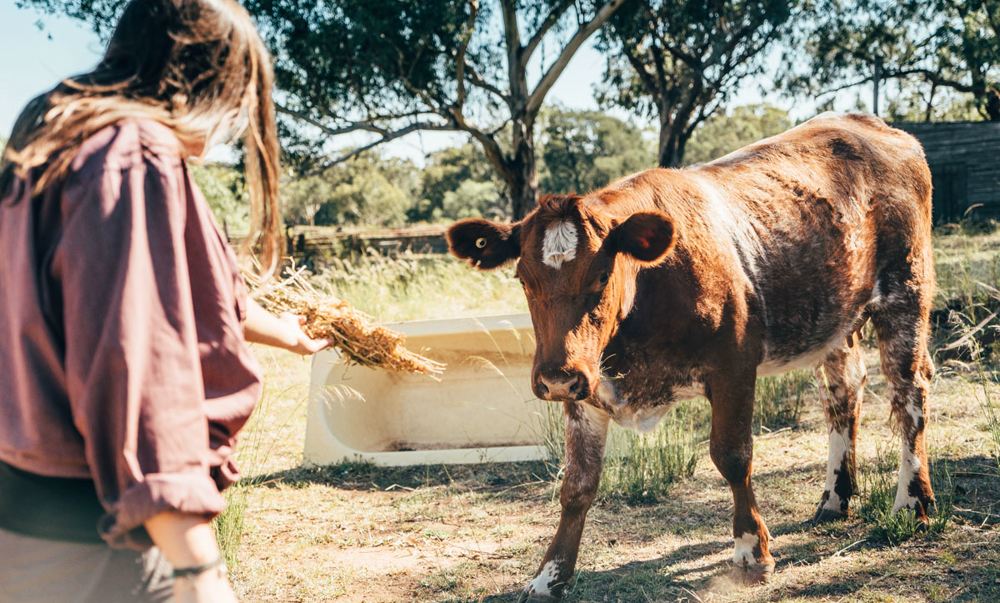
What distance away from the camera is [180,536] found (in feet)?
4.30

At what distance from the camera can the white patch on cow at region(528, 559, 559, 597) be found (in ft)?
12.8

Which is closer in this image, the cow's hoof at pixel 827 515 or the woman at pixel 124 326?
the woman at pixel 124 326

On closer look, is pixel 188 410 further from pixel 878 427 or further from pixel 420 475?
pixel 878 427

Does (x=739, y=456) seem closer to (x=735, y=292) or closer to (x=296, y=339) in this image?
(x=735, y=292)

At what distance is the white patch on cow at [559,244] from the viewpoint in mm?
3590

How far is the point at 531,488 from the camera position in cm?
568

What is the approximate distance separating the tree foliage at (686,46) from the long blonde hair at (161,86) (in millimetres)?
18330

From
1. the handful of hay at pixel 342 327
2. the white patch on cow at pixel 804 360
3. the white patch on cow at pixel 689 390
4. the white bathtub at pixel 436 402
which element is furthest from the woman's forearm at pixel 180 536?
the white bathtub at pixel 436 402

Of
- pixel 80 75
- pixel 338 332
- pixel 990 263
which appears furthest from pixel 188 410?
pixel 990 263

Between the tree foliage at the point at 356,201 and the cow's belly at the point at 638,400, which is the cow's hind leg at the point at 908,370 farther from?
the tree foliage at the point at 356,201

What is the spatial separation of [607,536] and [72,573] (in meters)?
3.60

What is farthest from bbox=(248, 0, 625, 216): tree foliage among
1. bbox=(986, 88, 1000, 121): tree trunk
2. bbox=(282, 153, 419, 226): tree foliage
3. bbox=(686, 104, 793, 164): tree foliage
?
bbox=(686, 104, 793, 164): tree foliage

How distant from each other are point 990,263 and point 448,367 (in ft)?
18.6

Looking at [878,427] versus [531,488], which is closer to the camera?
[531,488]
